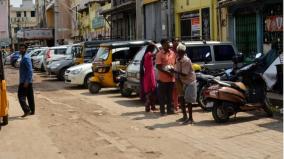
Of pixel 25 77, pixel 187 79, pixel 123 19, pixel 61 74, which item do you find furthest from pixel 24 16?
pixel 187 79

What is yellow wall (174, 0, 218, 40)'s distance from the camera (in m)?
22.9

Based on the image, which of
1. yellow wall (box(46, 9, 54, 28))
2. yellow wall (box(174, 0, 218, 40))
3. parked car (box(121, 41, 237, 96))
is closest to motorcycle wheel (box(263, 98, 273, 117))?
parked car (box(121, 41, 237, 96))

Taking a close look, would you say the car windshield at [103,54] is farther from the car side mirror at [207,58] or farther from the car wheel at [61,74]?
the car wheel at [61,74]

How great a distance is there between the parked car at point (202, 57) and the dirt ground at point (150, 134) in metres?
0.90

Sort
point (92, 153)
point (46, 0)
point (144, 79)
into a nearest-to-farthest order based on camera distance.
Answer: point (92, 153), point (144, 79), point (46, 0)

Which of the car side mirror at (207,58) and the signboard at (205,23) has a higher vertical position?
the signboard at (205,23)

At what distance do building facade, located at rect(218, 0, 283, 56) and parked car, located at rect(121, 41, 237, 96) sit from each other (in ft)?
7.88

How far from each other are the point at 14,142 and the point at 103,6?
38.4 m

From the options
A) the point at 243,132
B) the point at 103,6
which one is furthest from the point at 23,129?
the point at 103,6

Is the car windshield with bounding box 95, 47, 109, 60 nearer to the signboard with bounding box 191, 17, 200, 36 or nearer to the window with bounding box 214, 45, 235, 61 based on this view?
the window with bounding box 214, 45, 235, 61

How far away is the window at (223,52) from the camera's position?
600 inches

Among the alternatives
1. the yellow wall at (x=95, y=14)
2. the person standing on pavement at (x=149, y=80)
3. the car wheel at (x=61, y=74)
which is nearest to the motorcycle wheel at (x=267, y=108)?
the person standing on pavement at (x=149, y=80)

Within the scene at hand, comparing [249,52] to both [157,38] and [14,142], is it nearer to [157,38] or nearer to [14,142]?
[157,38]

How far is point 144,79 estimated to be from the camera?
1313 cm
